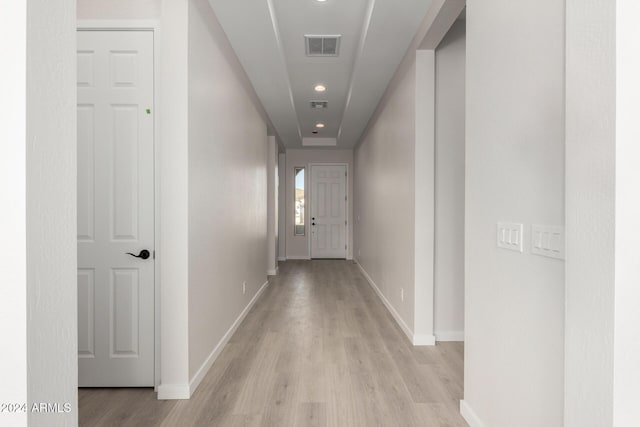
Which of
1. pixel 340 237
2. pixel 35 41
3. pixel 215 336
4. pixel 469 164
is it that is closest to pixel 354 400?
pixel 215 336

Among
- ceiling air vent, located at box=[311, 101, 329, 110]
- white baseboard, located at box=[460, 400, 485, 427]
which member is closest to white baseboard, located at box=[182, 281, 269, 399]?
white baseboard, located at box=[460, 400, 485, 427]

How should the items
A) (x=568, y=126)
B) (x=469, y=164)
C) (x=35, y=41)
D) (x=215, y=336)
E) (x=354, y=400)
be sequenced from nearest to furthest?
(x=35, y=41), (x=568, y=126), (x=469, y=164), (x=354, y=400), (x=215, y=336)

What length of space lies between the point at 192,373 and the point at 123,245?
91cm

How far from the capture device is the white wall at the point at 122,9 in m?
2.28

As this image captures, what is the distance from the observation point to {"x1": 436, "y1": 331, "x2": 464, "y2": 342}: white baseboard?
127 inches

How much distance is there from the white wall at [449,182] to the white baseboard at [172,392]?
6.89 ft

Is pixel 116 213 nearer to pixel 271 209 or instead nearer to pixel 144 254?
pixel 144 254

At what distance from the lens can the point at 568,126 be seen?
1062mm

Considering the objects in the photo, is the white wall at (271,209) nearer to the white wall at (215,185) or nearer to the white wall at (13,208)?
the white wall at (215,185)

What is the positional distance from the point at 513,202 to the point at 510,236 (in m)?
0.14

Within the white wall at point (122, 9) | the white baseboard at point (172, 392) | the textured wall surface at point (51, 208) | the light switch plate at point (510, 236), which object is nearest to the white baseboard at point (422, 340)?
the light switch plate at point (510, 236)
